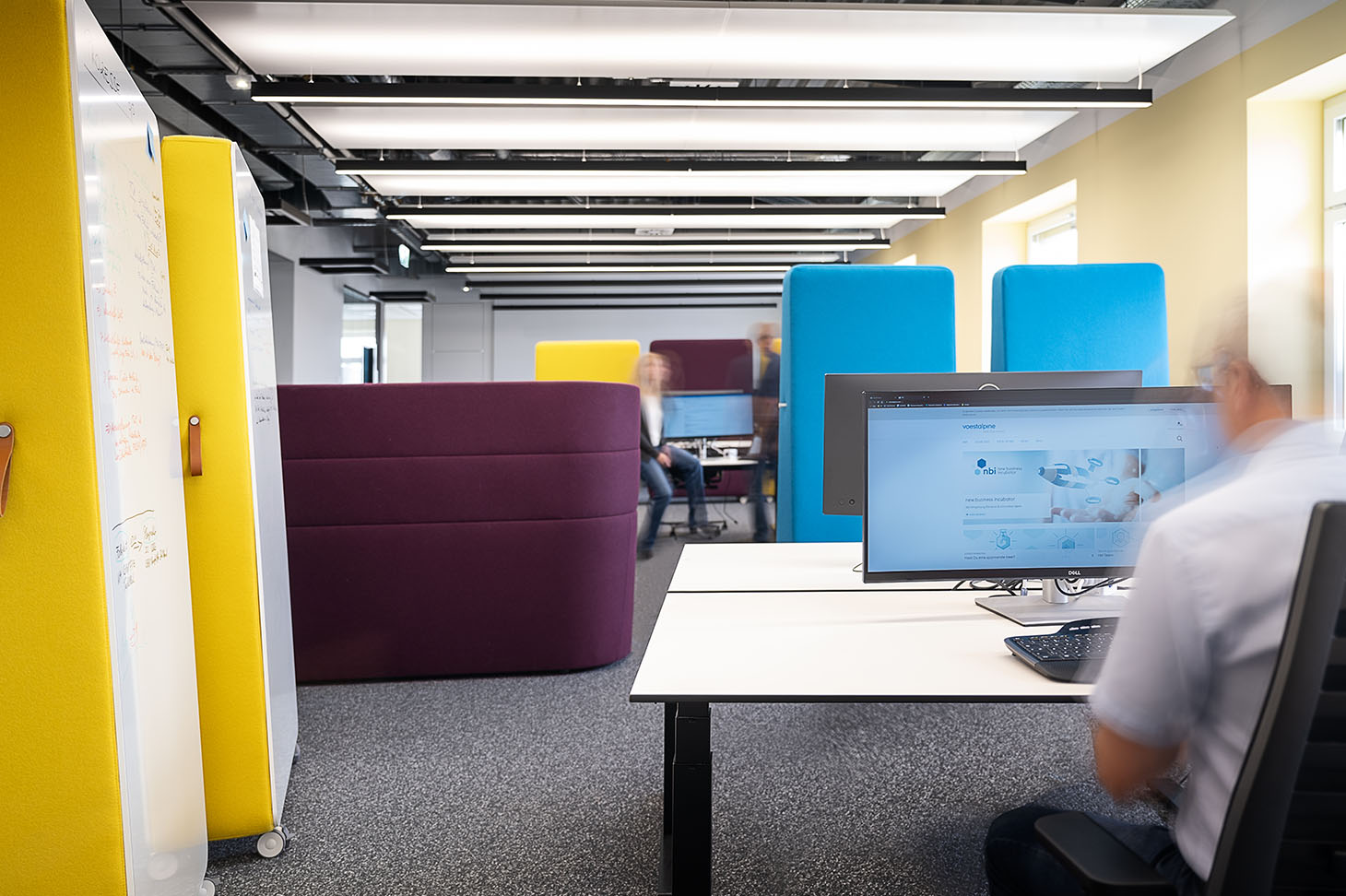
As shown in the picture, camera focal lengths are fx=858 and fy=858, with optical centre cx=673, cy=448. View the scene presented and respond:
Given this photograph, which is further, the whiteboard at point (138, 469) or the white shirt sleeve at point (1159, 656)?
the whiteboard at point (138, 469)

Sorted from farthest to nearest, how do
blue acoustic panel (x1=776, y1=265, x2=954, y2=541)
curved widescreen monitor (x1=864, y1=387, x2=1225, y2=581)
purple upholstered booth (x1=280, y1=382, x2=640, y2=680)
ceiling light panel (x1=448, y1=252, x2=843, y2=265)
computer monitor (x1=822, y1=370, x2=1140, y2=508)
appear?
1. ceiling light panel (x1=448, y1=252, x2=843, y2=265)
2. purple upholstered booth (x1=280, y1=382, x2=640, y2=680)
3. blue acoustic panel (x1=776, y1=265, x2=954, y2=541)
4. computer monitor (x1=822, y1=370, x2=1140, y2=508)
5. curved widescreen monitor (x1=864, y1=387, x2=1225, y2=581)

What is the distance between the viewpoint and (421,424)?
310cm

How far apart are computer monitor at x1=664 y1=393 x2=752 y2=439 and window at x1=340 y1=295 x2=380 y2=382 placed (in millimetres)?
8525

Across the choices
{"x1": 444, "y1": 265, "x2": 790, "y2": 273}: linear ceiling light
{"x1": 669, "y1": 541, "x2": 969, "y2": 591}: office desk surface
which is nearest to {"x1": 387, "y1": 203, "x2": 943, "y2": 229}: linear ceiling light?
{"x1": 444, "y1": 265, "x2": 790, "y2": 273}: linear ceiling light

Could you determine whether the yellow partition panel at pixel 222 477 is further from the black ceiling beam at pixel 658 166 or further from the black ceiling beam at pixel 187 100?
the black ceiling beam at pixel 658 166

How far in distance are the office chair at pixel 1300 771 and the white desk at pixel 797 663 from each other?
396 millimetres

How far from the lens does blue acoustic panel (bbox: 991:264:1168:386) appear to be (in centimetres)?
309

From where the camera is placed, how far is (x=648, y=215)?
7941mm

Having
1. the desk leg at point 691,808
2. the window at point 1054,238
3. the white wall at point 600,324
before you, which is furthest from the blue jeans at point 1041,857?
the white wall at point 600,324

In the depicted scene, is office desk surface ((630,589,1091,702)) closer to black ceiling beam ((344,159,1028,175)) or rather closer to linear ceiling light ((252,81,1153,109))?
linear ceiling light ((252,81,1153,109))

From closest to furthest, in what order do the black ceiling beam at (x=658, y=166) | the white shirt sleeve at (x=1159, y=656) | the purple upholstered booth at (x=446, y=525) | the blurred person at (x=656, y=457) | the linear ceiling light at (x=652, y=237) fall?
the white shirt sleeve at (x=1159, y=656), the purple upholstered booth at (x=446, y=525), the blurred person at (x=656, y=457), the black ceiling beam at (x=658, y=166), the linear ceiling light at (x=652, y=237)

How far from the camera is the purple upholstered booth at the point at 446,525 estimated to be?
308cm

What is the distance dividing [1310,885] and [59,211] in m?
1.74

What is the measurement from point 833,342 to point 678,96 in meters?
2.63
